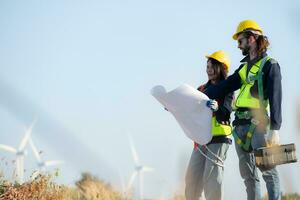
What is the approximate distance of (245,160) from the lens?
25.7ft

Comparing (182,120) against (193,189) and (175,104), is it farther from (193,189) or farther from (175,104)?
(193,189)

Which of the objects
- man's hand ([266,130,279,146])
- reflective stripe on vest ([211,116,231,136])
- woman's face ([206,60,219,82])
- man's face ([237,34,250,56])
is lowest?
man's hand ([266,130,279,146])

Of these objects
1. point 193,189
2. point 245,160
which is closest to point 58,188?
point 193,189

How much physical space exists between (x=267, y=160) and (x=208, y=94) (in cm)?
129

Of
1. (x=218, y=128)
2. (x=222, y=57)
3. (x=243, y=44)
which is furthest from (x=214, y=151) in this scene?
(x=243, y=44)

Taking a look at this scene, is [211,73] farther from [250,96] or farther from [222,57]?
[250,96]

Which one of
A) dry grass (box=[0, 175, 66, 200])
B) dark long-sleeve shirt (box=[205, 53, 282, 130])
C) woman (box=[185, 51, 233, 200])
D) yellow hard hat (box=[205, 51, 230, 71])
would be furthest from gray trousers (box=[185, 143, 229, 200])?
dry grass (box=[0, 175, 66, 200])

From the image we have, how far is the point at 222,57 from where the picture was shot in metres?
8.40

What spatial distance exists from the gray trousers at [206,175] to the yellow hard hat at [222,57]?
0.94 m

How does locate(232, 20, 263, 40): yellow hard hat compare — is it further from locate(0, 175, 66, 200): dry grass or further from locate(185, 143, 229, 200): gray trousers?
locate(0, 175, 66, 200): dry grass

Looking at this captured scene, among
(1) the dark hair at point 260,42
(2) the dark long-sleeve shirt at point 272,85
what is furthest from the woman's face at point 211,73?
(1) the dark hair at point 260,42

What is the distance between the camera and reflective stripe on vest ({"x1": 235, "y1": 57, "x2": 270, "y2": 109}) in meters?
7.54

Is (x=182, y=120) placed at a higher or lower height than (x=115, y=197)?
higher

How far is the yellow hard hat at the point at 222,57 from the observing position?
27.5 ft
